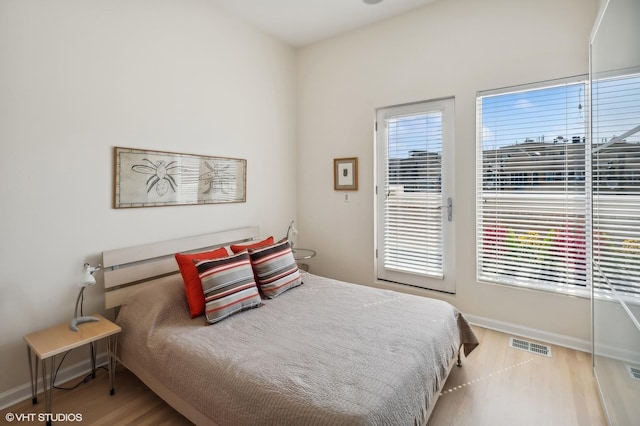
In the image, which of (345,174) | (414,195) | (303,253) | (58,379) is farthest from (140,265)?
(414,195)

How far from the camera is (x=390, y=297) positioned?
99.3 inches

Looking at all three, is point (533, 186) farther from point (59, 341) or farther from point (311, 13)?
point (59, 341)

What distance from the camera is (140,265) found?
8.27 feet

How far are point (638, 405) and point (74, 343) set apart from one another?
281 cm

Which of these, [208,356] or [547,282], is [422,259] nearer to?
[547,282]

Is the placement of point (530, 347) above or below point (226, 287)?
below

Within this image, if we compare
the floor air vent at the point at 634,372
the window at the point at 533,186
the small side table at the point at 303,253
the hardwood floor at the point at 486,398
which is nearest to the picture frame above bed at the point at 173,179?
the small side table at the point at 303,253

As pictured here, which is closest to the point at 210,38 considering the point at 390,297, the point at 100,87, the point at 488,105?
the point at 100,87

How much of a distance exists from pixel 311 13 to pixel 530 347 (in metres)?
3.71

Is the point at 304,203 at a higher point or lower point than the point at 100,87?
lower

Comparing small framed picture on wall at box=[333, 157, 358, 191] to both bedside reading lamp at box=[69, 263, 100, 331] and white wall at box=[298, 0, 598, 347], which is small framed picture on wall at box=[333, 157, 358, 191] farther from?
bedside reading lamp at box=[69, 263, 100, 331]

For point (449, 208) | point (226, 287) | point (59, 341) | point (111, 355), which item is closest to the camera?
point (59, 341)

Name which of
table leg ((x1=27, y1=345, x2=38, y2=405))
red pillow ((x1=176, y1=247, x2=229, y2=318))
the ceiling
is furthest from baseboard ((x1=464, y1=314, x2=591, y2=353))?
table leg ((x1=27, y1=345, x2=38, y2=405))

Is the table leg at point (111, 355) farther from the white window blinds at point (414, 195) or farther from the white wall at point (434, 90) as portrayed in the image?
the white window blinds at point (414, 195)
